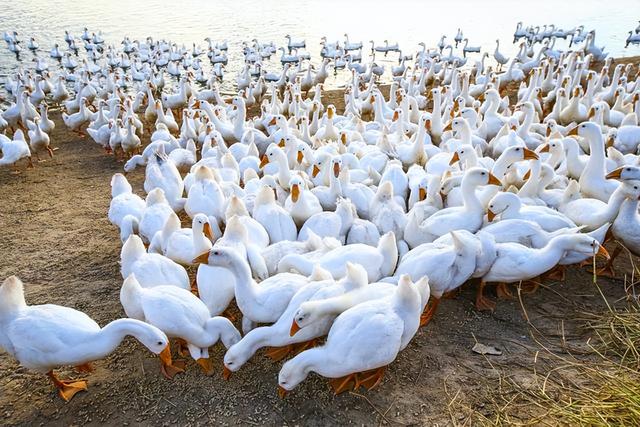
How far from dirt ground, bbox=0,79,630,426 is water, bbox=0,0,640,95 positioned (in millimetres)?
13819

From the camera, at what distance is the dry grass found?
3.33m

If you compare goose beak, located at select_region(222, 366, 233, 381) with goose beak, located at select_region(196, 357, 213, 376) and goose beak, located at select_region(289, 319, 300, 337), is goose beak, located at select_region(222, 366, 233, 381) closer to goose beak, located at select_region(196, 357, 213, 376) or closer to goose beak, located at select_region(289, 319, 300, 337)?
goose beak, located at select_region(196, 357, 213, 376)

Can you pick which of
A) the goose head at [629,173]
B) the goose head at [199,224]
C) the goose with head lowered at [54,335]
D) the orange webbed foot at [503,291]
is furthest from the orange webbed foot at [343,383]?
the goose head at [629,173]

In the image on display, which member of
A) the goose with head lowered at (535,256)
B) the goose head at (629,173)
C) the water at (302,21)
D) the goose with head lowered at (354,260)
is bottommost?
the water at (302,21)

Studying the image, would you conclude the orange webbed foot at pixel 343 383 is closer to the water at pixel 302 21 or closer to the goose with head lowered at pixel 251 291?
the goose with head lowered at pixel 251 291

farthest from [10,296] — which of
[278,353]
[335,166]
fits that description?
[335,166]

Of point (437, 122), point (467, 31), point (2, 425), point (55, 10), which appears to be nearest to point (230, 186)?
point (2, 425)

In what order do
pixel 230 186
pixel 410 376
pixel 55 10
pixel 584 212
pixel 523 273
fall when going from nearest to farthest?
pixel 410 376 < pixel 523 273 < pixel 584 212 < pixel 230 186 < pixel 55 10

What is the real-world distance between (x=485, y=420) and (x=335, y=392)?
1.20 meters

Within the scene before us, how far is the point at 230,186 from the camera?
Result: 267 inches

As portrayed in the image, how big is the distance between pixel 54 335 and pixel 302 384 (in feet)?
6.84

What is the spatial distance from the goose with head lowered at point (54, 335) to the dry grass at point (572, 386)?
2.67 meters

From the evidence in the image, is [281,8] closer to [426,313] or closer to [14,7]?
[14,7]

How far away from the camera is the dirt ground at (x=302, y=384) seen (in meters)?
3.79
